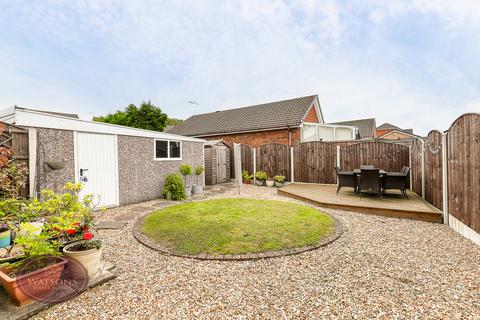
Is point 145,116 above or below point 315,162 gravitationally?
above

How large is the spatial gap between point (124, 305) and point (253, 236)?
2514 mm

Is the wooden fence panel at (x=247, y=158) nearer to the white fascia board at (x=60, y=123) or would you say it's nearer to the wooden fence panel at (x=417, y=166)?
the white fascia board at (x=60, y=123)

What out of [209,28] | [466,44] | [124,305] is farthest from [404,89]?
[124,305]

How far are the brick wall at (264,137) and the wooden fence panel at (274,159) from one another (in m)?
2.23

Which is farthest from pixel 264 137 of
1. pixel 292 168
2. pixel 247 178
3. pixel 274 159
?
pixel 292 168

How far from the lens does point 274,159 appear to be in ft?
41.8

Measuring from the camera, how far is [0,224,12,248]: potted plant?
3.47 meters

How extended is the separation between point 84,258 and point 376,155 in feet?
35.6

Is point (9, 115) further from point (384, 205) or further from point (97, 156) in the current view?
point (384, 205)

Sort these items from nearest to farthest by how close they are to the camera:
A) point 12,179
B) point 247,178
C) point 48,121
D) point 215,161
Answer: point 12,179, point 48,121, point 215,161, point 247,178

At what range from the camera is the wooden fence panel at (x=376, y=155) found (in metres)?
9.17

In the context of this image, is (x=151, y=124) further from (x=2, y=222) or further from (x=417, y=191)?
(x=417, y=191)

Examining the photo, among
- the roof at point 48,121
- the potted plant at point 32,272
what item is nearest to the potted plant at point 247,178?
the roof at point 48,121

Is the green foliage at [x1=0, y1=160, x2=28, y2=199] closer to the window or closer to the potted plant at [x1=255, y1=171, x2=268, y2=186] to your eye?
the window
